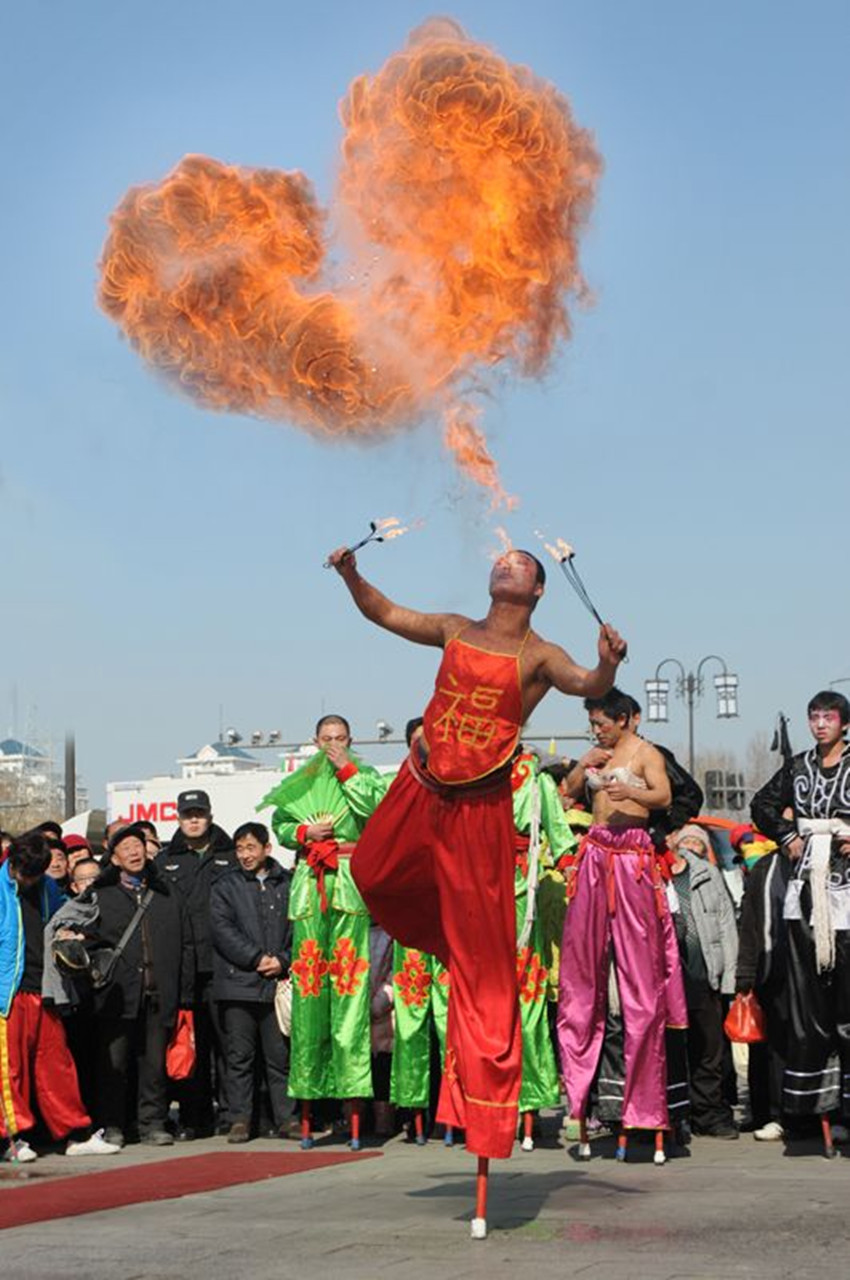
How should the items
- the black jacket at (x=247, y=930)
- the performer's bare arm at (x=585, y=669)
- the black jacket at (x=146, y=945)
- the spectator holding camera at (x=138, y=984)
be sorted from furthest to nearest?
the black jacket at (x=247, y=930) → the black jacket at (x=146, y=945) → the spectator holding camera at (x=138, y=984) → the performer's bare arm at (x=585, y=669)

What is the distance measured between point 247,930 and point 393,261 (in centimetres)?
405

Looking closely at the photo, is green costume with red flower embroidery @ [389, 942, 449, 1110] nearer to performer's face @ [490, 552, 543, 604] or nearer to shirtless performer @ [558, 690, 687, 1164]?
shirtless performer @ [558, 690, 687, 1164]

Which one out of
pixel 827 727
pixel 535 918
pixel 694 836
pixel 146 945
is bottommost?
pixel 146 945

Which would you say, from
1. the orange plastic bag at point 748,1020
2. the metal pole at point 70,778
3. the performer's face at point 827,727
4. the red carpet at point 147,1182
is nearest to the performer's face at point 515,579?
the performer's face at point 827,727

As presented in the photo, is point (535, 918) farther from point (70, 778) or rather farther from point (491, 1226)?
point (70, 778)

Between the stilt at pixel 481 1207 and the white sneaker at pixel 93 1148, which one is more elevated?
the stilt at pixel 481 1207

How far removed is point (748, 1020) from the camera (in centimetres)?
1016

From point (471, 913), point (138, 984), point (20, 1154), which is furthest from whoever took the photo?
point (138, 984)

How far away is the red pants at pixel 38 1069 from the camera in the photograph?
10.5 m

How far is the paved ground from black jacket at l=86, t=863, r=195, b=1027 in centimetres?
233

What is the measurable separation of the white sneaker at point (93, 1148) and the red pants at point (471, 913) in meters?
3.78

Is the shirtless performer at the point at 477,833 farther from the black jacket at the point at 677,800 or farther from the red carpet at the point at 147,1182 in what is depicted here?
the black jacket at the point at 677,800

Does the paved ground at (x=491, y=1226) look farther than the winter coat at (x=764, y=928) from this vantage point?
No

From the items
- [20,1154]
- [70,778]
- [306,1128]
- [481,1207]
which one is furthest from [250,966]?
[70,778]
